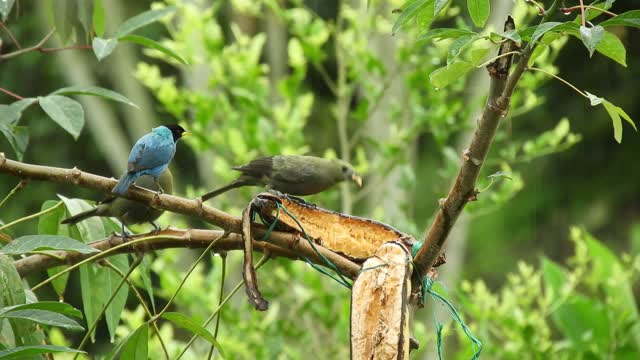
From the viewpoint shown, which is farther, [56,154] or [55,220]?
[56,154]

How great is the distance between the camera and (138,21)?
183 cm

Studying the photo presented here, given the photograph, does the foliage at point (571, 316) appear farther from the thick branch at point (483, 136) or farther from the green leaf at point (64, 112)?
the thick branch at point (483, 136)

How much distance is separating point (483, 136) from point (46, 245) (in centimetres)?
65

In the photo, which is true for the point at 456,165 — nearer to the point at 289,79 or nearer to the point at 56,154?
the point at 289,79

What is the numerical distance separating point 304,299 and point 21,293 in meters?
2.23

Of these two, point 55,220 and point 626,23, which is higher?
point 626,23

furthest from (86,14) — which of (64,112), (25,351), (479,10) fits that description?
(479,10)

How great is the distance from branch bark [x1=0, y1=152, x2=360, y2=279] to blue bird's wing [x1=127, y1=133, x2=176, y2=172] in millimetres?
539

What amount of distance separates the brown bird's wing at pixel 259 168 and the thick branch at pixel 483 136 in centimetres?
128

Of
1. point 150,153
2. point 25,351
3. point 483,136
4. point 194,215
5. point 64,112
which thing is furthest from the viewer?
point 150,153

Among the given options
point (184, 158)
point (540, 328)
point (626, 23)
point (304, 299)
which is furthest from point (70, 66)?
point (626, 23)

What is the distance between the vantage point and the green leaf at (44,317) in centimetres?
133

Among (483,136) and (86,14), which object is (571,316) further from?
(483,136)

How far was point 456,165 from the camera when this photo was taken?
3512 millimetres
